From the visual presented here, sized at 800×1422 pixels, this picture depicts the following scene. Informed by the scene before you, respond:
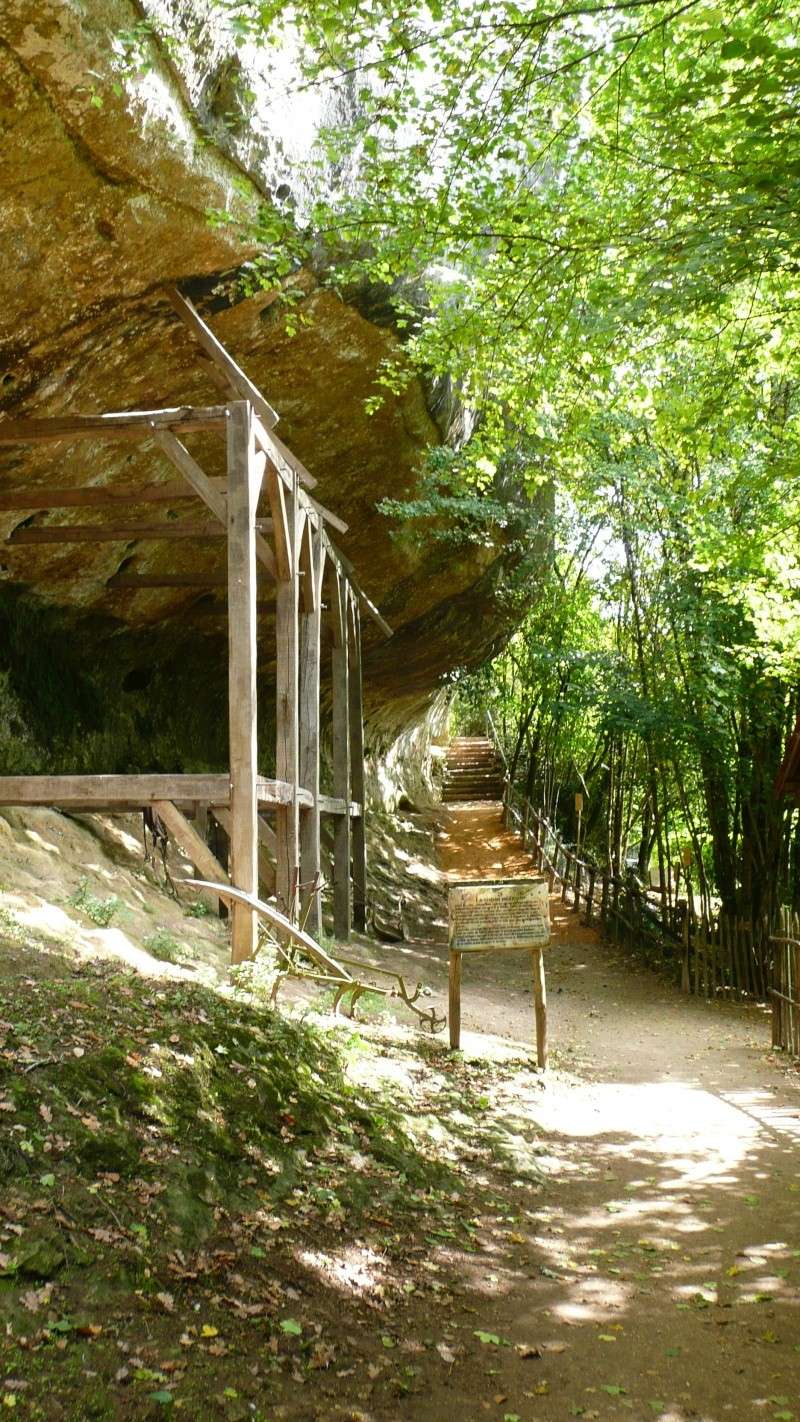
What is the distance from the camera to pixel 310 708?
36.8 feet

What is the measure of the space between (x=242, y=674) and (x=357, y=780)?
7.98m

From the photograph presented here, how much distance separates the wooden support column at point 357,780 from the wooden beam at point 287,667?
4.87 meters

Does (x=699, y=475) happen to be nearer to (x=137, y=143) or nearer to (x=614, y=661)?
(x=614, y=661)

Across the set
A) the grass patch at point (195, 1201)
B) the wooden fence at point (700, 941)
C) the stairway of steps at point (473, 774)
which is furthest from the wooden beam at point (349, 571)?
the stairway of steps at point (473, 774)

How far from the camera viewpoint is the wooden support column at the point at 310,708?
11031 mm

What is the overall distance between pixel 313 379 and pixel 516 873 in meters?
13.3

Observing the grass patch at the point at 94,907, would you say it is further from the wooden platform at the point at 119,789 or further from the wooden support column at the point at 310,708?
the wooden support column at the point at 310,708

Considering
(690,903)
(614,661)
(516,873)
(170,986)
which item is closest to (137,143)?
(170,986)

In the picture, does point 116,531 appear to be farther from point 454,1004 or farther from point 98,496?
point 454,1004

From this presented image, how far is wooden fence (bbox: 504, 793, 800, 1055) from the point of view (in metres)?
9.67

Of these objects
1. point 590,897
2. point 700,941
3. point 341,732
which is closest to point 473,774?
point 590,897

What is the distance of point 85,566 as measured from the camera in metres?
12.5

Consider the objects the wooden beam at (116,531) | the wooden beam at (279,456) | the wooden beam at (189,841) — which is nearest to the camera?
the wooden beam at (189,841)

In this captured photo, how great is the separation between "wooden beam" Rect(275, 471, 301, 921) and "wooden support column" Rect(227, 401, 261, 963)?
4.60 ft
